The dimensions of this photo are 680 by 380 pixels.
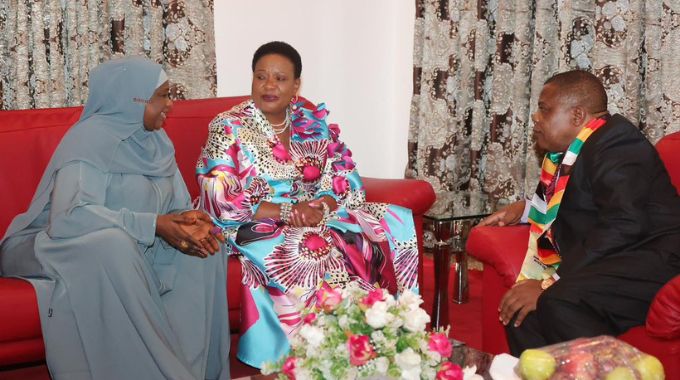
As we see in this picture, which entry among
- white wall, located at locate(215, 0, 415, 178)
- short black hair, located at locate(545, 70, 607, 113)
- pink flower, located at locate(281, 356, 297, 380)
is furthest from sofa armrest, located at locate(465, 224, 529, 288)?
white wall, located at locate(215, 0, 415, 178)

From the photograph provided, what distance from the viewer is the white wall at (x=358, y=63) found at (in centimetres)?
565

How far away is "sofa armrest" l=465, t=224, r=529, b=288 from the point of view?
3.36 meters

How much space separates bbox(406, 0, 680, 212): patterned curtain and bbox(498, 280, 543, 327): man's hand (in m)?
1.04

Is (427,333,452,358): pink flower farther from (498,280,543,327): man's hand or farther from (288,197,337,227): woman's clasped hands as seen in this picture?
(288,197,337,227): woman's clasped hands

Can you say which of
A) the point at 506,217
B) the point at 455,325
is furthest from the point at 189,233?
the point at 455,325

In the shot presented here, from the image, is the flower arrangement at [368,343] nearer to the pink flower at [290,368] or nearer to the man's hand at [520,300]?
the pink flower at [290,368]

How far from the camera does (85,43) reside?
448 centimetres

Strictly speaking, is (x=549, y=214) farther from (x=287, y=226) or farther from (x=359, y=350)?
(x=359, y=350)

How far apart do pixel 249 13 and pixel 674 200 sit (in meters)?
3.12

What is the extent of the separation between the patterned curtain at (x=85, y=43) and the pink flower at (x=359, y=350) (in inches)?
123

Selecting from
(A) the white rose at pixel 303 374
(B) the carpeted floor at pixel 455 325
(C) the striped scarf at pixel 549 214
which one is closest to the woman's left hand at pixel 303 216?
(B) the carpeted floor at pixel 455 325

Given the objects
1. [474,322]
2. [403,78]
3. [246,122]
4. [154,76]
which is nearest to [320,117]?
[246,122]

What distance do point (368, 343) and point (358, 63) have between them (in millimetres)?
4306

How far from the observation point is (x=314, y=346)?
189 cm
